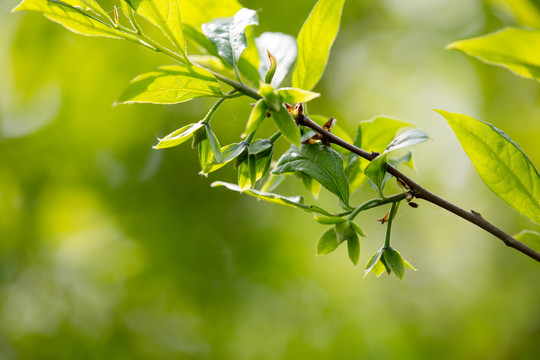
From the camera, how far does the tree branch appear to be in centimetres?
45

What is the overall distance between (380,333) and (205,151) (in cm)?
172

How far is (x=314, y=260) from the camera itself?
199cm

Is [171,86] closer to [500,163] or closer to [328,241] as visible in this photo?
[328,241]

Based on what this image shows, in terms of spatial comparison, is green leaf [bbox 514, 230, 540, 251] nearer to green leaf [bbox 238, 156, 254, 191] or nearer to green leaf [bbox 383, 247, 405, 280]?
green leaf [bbox 383, 247, 405, 280]

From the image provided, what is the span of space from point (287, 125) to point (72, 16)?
0.80ft

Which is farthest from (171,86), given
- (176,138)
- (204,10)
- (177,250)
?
(177,250)

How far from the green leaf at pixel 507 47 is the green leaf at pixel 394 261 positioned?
0.23 m

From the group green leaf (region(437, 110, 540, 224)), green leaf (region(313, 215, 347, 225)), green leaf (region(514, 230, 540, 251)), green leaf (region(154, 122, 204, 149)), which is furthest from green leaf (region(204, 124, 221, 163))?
green leaf (region(514, 230, 540, 251))

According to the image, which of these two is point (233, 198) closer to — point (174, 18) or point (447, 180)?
point (447, 180)

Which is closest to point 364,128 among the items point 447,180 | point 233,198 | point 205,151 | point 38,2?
point 205,151

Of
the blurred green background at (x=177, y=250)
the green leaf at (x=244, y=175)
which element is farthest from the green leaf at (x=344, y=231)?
the blurred green background at (x=177, y=250)

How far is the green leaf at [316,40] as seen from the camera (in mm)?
491

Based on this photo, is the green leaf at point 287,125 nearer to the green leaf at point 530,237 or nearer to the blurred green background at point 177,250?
the green leaf at point 530,237

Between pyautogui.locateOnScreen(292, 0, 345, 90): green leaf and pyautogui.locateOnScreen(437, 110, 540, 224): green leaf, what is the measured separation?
6.7 inches
